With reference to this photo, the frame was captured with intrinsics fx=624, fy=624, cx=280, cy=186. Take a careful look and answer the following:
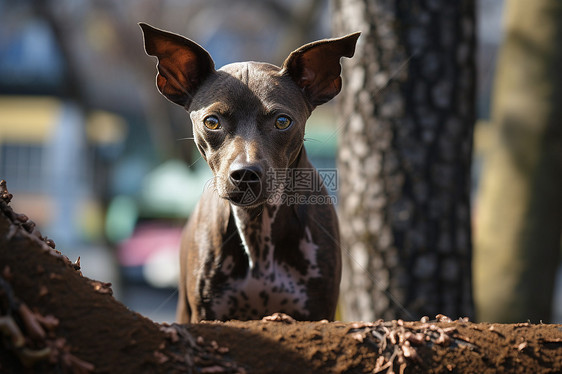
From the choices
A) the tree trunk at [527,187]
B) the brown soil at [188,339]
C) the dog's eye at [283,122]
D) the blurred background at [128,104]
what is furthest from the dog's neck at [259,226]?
the blurred background at [128,104]

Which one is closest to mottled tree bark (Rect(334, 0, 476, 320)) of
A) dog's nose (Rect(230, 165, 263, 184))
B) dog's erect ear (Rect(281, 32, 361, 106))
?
dog's erect ear (Rect(281, 32, 361, 106))

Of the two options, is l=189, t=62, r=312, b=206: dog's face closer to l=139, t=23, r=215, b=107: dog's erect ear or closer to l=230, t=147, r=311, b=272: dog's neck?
l=139, t=23, r=215, b=107: dog's erect ear

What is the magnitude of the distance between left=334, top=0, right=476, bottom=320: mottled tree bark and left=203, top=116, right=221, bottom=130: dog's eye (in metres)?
1.30

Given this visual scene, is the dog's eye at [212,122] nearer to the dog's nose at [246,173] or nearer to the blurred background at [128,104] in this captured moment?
the dog's nose at [246,173]

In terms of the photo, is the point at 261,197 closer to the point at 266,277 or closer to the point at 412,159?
the point at 266,277

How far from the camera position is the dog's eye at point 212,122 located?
3.00 metres

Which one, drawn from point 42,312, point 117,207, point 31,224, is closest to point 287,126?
point 31,224

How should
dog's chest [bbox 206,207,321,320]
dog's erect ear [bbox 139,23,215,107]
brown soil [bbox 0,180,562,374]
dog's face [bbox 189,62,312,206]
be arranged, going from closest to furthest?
brown soil [bbox 0,180,562,374]
dog's face [bbox 189,62,312,206]
dog's erect ear [bbox 139,23,215,107]
dog's chest [bbox 206,207,321,320]

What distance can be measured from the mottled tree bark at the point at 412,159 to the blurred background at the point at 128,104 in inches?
79.0

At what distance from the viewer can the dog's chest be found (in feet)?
10.4

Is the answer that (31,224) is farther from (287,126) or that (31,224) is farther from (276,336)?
(287,126)

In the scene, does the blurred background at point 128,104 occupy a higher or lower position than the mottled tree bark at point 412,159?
higher

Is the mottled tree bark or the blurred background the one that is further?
the blurred background

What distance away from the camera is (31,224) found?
6.56 ft
